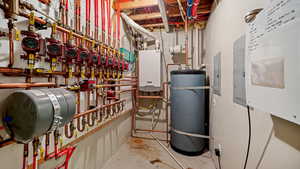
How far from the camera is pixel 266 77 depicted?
56 cm

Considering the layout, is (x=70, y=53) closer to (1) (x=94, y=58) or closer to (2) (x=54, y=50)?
(2) (x=54, y=50)

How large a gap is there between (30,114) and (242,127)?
55.9 inches

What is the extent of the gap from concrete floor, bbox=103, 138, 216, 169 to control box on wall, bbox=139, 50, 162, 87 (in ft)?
4.09

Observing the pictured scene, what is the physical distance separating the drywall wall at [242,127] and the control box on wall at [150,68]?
1262 mm

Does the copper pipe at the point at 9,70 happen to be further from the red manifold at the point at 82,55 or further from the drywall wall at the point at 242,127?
the drywall wall at the point at 242,127

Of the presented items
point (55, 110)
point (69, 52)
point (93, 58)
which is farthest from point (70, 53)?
point (55, 110)

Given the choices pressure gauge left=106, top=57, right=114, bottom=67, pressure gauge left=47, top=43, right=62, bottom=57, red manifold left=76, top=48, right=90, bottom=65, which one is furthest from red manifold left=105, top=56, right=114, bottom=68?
pressure gauge left=47, top=43, right=62, bottom=57

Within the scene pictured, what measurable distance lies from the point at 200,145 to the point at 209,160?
0.24 metres

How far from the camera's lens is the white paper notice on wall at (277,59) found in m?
0.41

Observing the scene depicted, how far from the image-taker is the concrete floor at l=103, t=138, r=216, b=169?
72.5 inches

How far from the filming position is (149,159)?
2.01 meters

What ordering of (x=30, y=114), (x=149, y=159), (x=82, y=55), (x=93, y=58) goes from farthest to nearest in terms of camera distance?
(x=149, y=159) → (x=93, y=58) → (x=82, y=55) → (x=30, y=114)

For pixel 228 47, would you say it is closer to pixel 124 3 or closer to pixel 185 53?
pixel 185 53

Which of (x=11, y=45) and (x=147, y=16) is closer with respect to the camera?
(x=11, y=45)
